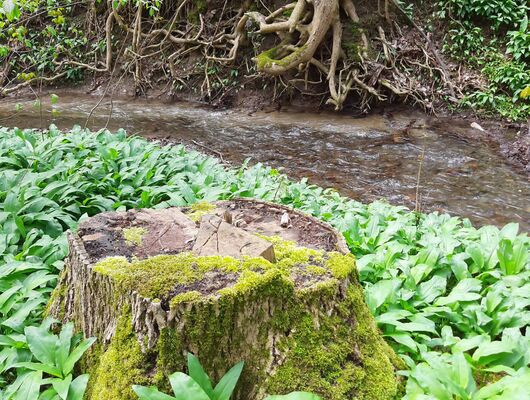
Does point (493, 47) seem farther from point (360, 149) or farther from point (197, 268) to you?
point (197, 268)

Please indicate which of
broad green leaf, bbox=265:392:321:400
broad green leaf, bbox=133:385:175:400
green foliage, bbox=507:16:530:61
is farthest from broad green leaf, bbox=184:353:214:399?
green foliage, bbox=507:16:530:61

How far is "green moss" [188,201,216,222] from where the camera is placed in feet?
8.89

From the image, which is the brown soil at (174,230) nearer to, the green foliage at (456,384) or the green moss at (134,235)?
the green moss at (134,235)

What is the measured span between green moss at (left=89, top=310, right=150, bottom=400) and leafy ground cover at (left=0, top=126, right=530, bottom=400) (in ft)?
0.55

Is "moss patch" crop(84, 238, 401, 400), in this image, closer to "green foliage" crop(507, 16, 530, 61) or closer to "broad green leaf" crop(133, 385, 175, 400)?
"broad green leaf" crop(133, 385, 175, 400)

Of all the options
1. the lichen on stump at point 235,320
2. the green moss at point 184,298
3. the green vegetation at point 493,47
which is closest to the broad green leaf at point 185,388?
the lichen on stump at point 235,320

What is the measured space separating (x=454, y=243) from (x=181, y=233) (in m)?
2.09

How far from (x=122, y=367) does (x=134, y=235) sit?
2.56 ft

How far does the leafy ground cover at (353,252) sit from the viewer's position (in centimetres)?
216

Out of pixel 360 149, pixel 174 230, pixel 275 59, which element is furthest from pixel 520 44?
pixel 174 230

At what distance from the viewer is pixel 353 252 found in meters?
3.57

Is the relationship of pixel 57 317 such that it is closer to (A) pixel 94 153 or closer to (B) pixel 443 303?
(B) pixel 443 303

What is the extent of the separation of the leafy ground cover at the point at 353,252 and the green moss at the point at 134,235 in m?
0.52

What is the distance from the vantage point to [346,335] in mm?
2111
